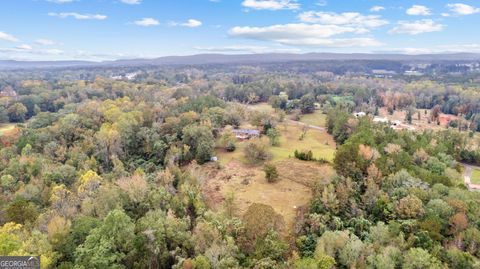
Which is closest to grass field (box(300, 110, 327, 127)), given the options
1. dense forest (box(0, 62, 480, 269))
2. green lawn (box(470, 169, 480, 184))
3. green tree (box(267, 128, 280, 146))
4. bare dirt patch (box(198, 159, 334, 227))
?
dense forest (box(0, 62, 480, 269))

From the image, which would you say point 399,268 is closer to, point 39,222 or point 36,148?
point 39,222

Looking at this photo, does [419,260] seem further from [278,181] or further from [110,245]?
[110,245]

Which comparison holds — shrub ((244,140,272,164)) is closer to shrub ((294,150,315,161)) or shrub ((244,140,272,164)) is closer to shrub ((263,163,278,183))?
shrub ((294,150,315,161))

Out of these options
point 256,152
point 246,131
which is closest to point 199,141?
point 256,152

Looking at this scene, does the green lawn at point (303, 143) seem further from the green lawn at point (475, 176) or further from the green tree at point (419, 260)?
the green tree at point (419, 260)

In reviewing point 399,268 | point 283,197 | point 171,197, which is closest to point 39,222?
point 171,197

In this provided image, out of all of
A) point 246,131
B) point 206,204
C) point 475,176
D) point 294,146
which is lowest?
point 475,176
